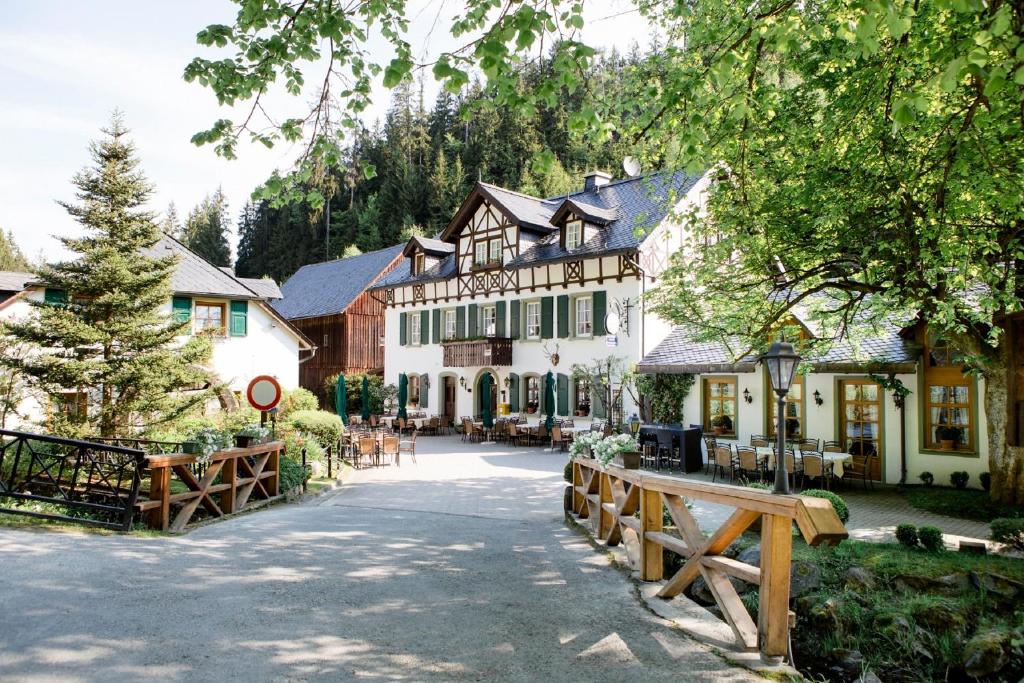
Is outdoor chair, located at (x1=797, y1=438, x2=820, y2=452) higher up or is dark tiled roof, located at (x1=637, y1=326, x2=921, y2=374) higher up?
dark tiled roof, located at (x1=637, y1=326, x2=921, y2=374)

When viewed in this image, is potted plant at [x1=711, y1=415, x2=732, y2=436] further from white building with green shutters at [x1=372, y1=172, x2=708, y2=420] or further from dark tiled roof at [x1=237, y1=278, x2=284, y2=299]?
dark tiled roof at [x1=237, y1=278, x2=284, y2=299]

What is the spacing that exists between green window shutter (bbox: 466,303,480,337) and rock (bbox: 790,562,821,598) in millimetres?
18276

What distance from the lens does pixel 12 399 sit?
13398 millimetres

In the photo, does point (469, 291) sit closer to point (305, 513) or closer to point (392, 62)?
point (305, 513)

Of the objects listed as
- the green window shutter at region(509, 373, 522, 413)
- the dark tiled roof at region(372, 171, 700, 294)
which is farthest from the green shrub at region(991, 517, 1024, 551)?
the green window shutter at region(509, 373, 522, 413)

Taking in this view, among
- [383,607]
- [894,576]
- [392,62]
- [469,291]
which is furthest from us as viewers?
[469,291]

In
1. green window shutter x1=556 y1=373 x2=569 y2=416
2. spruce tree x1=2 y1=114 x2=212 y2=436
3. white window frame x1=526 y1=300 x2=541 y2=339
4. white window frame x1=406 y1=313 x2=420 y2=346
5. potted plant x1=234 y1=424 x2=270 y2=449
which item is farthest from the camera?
white window frame x1=406 y1=313 x2=420 y2=346

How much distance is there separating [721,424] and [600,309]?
5.99 m

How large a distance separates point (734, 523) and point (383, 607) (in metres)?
2.82

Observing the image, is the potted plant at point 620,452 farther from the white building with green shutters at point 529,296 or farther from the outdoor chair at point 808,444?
the white building with green shutters at point 529,296

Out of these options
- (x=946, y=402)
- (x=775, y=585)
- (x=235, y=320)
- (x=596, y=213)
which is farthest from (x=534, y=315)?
(x=775, y=585)

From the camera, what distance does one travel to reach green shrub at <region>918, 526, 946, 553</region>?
8.72 meters

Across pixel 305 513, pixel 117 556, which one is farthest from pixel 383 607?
pixel 305 513

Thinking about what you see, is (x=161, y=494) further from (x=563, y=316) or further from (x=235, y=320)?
(x=563, y=316)
